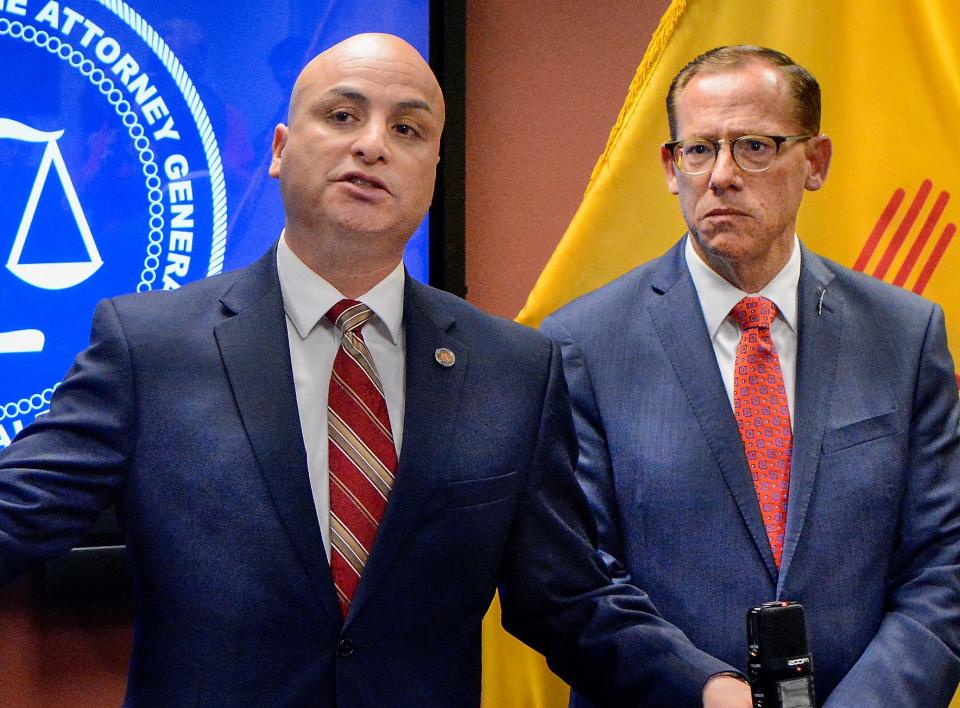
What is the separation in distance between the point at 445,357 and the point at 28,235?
1080 mm

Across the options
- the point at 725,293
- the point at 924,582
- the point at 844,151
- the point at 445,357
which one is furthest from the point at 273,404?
the point at 844,151

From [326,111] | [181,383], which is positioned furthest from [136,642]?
[326,111]

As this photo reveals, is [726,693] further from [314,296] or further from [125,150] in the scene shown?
[125,150]

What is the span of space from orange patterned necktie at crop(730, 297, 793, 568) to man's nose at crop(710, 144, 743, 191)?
0.69 ft

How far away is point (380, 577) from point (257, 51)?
4.48ft

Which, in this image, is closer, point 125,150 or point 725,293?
point 725,293

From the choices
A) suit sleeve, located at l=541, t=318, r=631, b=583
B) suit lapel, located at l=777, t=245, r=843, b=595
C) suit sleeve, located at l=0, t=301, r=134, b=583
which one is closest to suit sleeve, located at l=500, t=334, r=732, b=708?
suit sleeve, located at l=541, t=318, r=631, b=583

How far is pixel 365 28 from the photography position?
8.17ft

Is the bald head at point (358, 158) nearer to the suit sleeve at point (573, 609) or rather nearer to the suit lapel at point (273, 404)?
the suit lapel at point (273, 404)

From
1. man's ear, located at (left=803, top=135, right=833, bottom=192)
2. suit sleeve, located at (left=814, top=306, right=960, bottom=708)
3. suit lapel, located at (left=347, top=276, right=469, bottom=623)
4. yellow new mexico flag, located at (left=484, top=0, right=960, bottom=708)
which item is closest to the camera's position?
suit lapel, located at (left=347, top=276, right=469, bottom=623)

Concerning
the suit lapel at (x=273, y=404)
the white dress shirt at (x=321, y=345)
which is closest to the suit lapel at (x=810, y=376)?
the white dress shirt at (x=321, y=345)

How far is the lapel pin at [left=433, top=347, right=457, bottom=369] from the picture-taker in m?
1.53

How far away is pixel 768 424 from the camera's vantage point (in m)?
1.77

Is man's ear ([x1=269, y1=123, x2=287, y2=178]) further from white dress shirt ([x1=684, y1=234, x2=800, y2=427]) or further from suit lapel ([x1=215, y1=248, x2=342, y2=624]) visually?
white dress shirt ([x1=684, y1=234, x2=800, y2=427])
